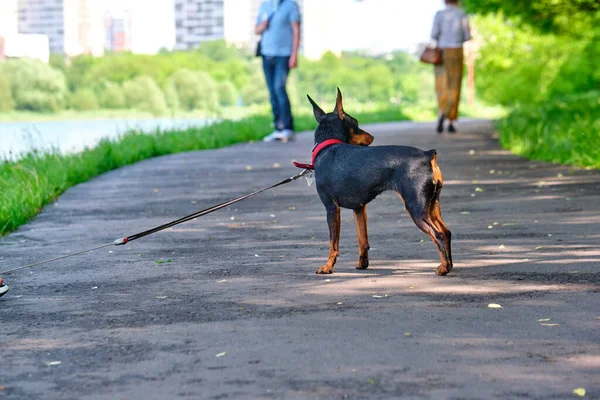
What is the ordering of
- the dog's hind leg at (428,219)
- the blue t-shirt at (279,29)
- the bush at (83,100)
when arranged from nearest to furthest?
the dog's hind leg at (428,219)
the blue t-shirt at (279,29)
the bush at (83,100)

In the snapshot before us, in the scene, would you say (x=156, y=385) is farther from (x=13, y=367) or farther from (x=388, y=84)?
(x=388, y=84)

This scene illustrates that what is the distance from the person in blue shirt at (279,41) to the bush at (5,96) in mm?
15274

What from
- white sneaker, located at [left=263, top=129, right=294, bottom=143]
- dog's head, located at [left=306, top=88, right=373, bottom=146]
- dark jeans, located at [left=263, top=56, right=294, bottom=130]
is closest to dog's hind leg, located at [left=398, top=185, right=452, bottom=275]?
dog's head, located at [left=306, top=88, right=373, bottom=146]

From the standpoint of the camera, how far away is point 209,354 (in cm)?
455

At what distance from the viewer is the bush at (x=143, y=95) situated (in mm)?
43938

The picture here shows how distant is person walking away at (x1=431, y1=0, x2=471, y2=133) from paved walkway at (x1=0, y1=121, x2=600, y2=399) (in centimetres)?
987

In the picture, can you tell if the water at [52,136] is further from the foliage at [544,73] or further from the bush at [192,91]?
the bush at [192,91]

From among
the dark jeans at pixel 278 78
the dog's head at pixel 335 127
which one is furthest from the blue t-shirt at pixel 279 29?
the dog's head at pixel 335 127

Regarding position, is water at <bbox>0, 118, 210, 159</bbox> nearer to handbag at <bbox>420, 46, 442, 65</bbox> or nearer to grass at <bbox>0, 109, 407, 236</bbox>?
grass at <bbox>0, 109, 407, 236</bbox>

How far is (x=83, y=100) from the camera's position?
39438 millimetres

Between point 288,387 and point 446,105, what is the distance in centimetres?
1751

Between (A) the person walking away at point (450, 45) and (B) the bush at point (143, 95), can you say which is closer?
(A) the person walking away at point (450, 45)

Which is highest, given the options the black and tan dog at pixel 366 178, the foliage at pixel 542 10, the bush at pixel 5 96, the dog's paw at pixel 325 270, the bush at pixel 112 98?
the foliage at pixel 542 10

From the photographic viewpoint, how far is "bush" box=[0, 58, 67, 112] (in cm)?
3331
